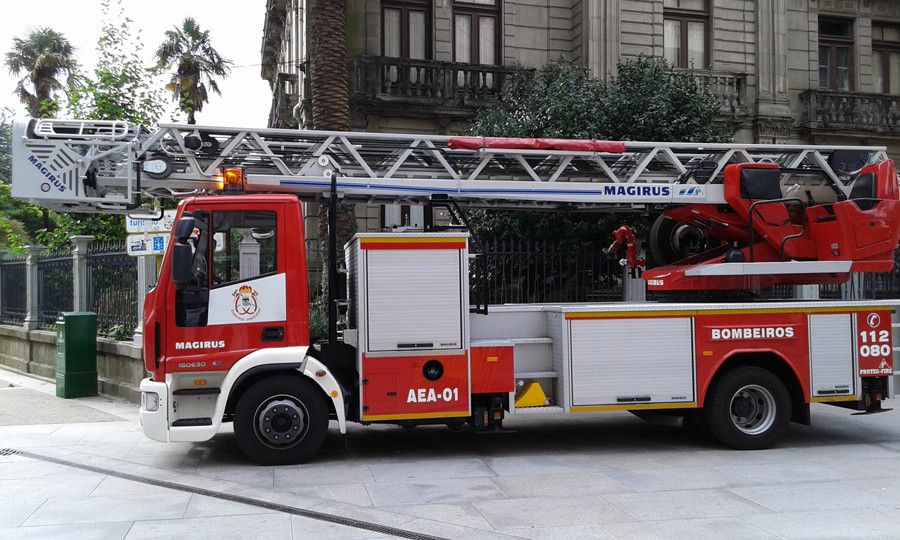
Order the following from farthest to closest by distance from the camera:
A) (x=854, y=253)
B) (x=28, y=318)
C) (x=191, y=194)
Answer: (x=28, y=318)
(x=854, y=253)
(x=191, y=194)

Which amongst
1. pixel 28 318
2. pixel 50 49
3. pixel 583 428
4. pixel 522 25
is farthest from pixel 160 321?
pixel 50 49

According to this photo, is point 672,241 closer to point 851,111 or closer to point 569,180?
point 569,180

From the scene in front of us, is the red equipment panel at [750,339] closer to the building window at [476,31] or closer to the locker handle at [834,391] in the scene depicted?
the locker handle at [834,391]

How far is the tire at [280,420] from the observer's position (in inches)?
314

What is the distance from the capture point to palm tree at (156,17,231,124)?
37375 millimetres

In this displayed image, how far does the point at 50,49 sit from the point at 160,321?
4108cm

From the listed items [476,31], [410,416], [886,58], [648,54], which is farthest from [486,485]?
[886,58]

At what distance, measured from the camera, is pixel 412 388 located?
827 cm

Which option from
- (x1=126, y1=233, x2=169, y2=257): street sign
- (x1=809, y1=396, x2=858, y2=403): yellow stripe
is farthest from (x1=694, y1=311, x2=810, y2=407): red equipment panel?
(x1=126, y1=233, x2=169, y2=257): street sign

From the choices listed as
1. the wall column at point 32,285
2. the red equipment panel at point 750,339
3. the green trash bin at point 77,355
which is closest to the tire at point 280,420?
the red equipment panel at point 750,339

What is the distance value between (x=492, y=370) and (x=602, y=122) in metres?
7.25

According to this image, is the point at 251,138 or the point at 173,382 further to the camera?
the point at 251,138

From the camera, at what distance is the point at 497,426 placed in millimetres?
8672

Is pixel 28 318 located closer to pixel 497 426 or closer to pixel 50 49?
pixel 497 426
